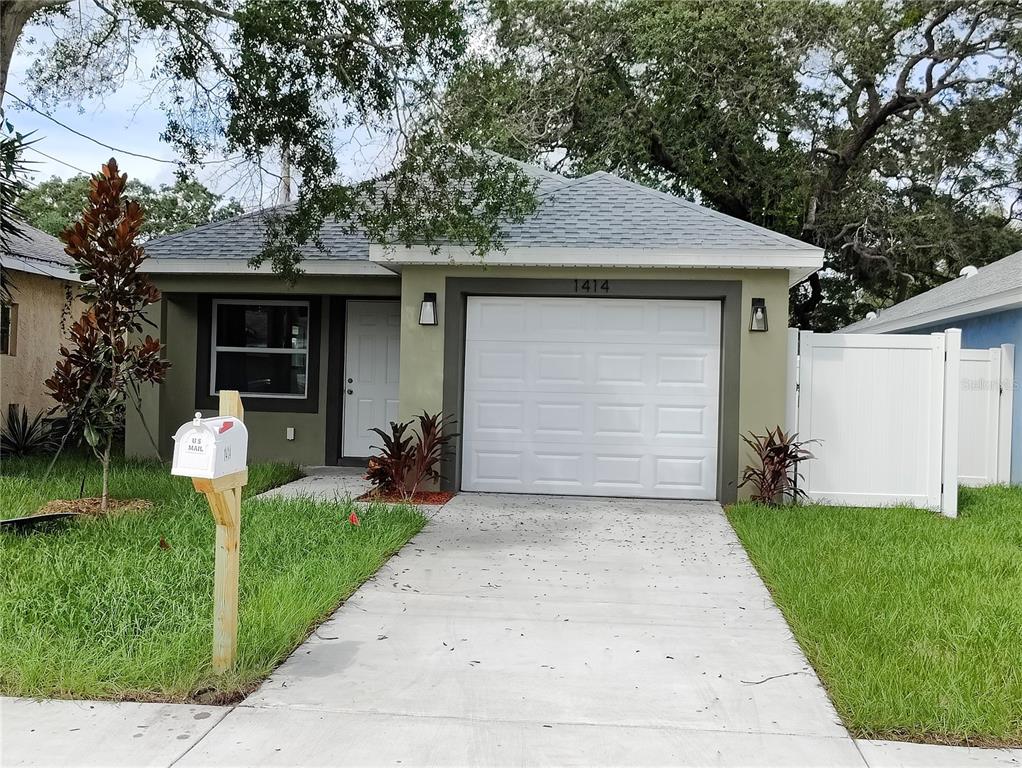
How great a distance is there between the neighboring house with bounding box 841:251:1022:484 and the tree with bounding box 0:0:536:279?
696 centimetres

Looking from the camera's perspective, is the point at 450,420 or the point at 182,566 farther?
the point at 450,420

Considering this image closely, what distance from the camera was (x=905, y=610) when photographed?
195 inches

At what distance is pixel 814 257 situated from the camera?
877 cm

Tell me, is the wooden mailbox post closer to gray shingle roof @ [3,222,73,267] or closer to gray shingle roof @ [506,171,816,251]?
gray shingle roof @ [506,171,816,251]

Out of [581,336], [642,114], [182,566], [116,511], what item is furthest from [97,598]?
[642,114]

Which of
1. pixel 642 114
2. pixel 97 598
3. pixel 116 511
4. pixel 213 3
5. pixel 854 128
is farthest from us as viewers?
pixel 854 128

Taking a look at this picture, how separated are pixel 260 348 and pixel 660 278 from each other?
5674 mm

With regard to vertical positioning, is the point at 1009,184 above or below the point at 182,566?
above

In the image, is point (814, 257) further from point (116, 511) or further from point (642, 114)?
point (642, 114)

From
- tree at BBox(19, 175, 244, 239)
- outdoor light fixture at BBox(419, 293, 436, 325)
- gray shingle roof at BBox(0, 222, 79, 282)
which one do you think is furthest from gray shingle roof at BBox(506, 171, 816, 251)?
tree at BBox(19, 175, 244, 239)

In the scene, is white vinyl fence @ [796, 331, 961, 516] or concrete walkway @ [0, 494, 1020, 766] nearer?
concrete walkway @ [0, 494, 1020, 766]

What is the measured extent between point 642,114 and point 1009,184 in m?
10.0

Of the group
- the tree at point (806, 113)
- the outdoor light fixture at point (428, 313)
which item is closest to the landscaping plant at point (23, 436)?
the outdoor light fixture at point (428, 313)

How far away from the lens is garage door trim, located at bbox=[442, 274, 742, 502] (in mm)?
9156
